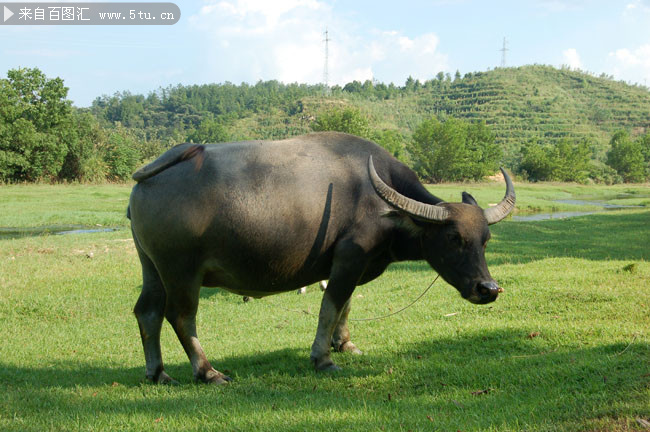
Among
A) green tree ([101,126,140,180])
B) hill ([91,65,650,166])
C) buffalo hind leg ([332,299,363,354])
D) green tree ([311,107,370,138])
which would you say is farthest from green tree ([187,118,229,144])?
buffalo hind leg ([332,299,363,354])

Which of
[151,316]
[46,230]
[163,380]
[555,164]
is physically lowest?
[46,230]

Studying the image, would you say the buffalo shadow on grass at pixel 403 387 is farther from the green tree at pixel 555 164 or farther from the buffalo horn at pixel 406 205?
the green tree at pixel 555 164

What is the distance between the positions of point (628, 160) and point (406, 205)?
230ft

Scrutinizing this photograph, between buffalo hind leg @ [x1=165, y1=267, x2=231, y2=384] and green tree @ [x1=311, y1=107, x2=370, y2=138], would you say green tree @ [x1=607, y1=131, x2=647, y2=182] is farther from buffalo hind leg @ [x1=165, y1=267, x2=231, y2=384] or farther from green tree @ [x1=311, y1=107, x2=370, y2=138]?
buffalo hind leg @ [x1=165, y1=267, x2=231, y2=384]

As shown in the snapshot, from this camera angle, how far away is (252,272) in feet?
16.9

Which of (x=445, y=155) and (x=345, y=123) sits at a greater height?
(x=345, y=123)

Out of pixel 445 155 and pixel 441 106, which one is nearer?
pixel 445 155

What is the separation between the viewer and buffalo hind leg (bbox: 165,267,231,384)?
16.4 feet

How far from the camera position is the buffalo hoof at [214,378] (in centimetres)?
498

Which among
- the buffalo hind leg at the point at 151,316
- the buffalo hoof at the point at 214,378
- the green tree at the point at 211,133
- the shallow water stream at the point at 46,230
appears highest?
the green tree at the point at 211,133

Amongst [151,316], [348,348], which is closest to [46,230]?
[151,316]

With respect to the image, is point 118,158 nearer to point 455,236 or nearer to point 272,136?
point 455,236

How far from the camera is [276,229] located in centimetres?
503

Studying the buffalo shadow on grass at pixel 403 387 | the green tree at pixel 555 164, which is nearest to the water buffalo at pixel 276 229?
the buffalo shadow on grass at pixel 403 387
